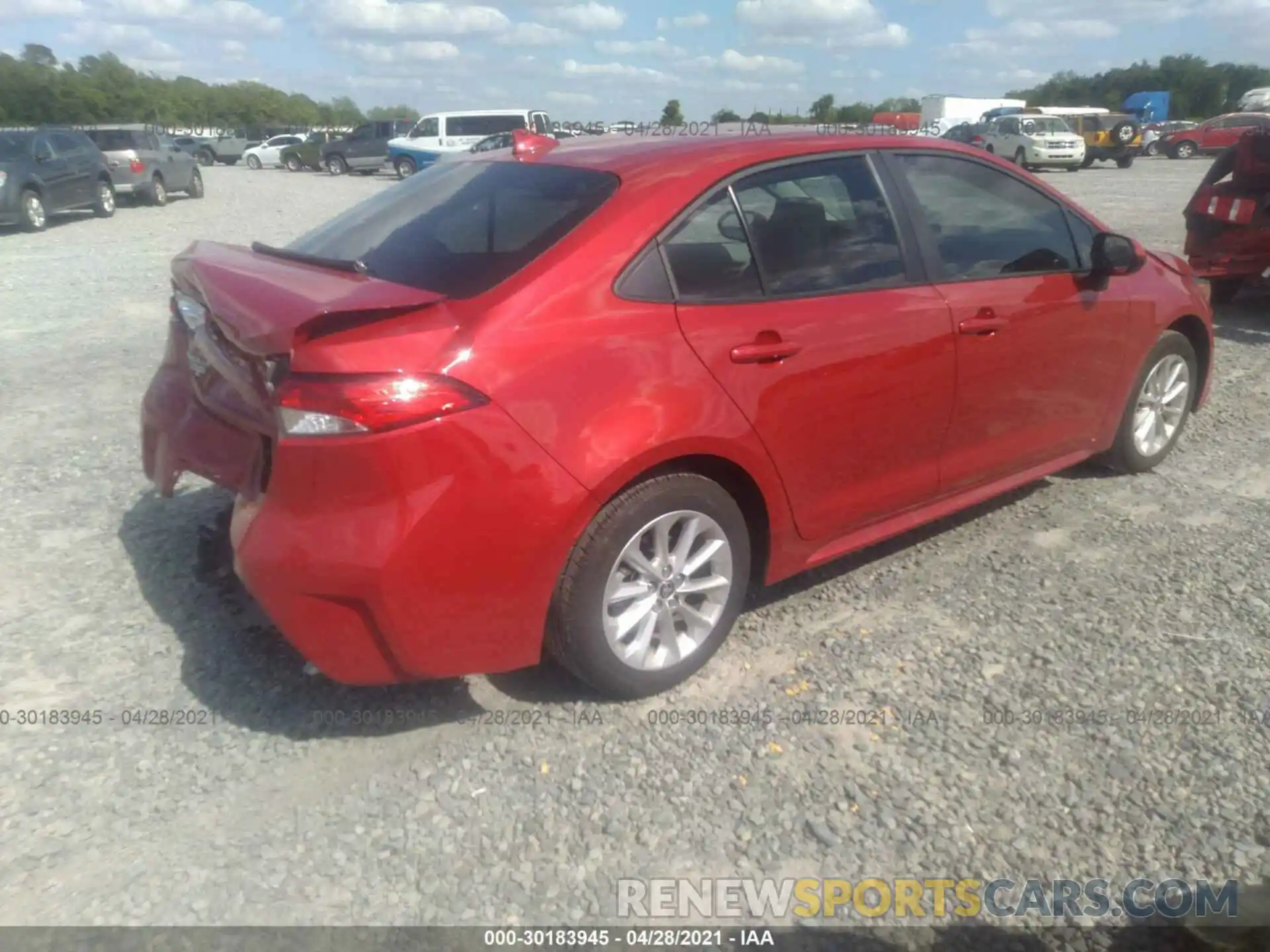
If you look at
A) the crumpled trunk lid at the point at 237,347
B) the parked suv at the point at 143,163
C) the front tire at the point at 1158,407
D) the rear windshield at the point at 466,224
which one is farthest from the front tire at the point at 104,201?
the front tire at the point at 1158,407

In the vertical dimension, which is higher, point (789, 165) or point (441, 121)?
point (789, 165)

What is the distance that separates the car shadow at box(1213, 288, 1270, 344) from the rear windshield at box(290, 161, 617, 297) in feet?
21.0

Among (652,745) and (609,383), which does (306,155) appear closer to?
(609,383)

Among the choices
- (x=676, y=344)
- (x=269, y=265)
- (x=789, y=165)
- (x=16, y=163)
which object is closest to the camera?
(x=676, y=344)

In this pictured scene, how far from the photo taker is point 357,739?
3.07 meters

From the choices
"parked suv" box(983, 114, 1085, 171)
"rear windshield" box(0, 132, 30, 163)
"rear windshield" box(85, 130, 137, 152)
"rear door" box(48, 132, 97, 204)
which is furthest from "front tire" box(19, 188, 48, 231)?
"parked suv" box(983, 114, 1085, 171)

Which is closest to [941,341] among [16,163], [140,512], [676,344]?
[676,344]

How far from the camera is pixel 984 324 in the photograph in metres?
3.80

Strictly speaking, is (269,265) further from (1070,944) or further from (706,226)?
(1070,944)

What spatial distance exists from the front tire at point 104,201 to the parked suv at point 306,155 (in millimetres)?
17805

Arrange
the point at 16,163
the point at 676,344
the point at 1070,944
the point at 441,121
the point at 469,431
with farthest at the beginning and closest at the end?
the point at 441,121
the point at 16,163
the point at 676,344
the point at 469,431
the point at 1070,944

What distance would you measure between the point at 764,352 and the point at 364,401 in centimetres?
127

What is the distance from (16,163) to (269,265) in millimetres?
16104

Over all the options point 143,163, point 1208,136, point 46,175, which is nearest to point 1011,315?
point 46,175
